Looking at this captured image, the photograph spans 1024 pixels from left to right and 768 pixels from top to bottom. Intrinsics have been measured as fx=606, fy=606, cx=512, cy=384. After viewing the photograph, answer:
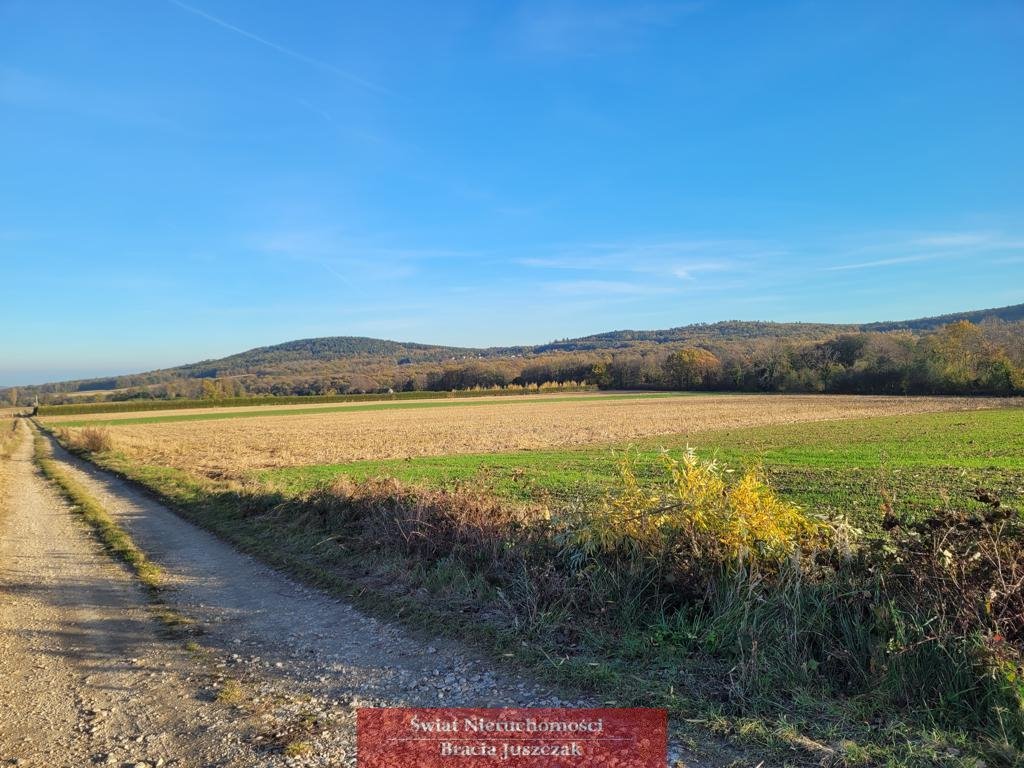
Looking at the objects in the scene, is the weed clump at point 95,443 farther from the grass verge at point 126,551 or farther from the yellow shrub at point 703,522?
the yellow shrub at point 703,522

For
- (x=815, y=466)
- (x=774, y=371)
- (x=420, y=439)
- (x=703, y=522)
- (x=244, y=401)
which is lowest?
(x=420, y=439)

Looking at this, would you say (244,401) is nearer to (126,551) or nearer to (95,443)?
(95,443)

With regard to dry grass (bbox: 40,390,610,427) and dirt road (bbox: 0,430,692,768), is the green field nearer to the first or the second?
dirt road (bbox: 0,430,692,768)

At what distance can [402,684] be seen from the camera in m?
5.02

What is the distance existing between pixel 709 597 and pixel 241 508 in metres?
10.7

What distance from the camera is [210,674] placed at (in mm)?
5340

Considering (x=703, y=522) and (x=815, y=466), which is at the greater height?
(x=703, y=522)

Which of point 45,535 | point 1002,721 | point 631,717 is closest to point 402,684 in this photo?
point 631,717

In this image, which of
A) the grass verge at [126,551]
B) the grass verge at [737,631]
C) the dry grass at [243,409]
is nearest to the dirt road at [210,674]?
the grass verge at [126,551]

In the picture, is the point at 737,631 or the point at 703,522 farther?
the point at 703,522

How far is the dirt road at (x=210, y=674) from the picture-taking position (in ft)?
13.9

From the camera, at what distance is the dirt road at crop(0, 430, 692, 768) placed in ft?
13.9

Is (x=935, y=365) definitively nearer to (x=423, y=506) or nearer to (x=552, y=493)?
(x=552, y=493)

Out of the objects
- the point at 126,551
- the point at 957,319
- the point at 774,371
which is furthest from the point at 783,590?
the point at 957,319
